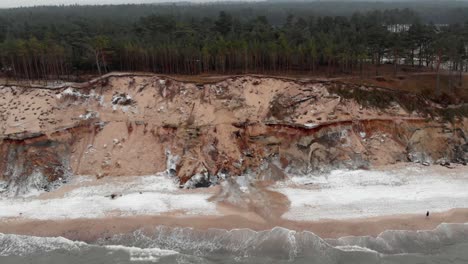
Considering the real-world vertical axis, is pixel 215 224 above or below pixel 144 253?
above

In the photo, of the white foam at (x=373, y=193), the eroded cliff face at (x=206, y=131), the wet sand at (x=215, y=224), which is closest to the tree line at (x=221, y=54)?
the eroded cliff face at (x=206, y=131)

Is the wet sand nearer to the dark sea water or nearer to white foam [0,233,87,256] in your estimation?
white foam [0,233,87,256]

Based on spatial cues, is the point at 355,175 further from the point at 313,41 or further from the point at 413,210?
the point at 313,41

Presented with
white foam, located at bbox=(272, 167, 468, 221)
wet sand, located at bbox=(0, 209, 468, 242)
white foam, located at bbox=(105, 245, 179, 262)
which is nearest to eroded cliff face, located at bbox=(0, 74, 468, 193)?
white foam, located at bbox=(272, 167, 468, 221)

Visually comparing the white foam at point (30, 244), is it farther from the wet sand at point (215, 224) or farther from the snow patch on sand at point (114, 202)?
the snow patch on sand at point (114, 202)

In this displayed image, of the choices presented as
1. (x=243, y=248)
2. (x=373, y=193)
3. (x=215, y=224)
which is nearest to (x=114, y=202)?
(x=215, y=224)

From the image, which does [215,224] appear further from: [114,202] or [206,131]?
[206,131]

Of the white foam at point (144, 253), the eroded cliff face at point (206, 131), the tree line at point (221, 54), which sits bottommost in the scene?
the white foam at point (144, 253)
